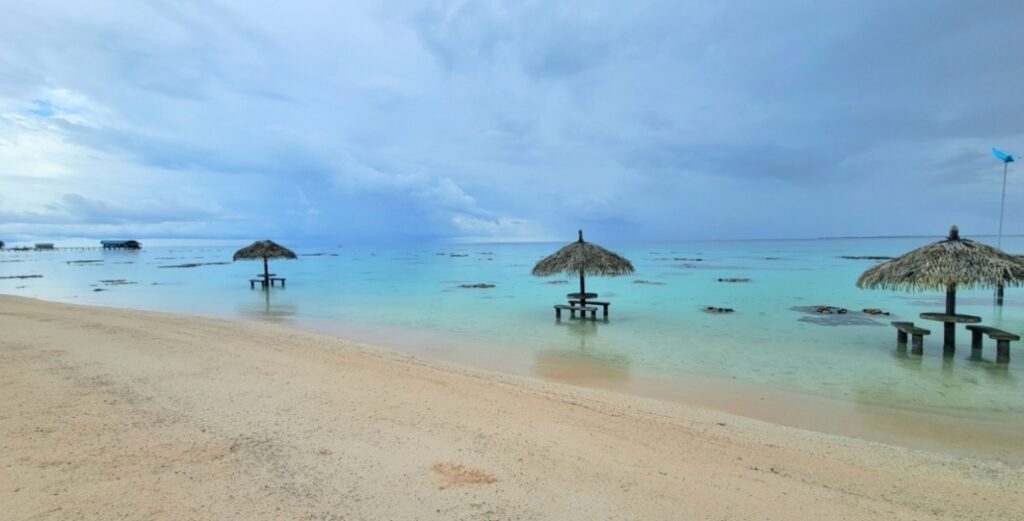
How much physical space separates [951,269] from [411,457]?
965 cm

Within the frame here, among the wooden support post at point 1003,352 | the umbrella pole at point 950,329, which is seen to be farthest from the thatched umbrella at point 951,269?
the wooden support post at point 1003,352

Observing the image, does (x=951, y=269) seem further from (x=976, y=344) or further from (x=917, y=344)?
(x=976, y=344)

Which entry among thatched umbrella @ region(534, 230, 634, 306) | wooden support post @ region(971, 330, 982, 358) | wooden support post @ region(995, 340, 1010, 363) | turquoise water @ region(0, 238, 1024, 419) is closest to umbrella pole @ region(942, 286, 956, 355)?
turquoise water @ region(0, 238, 1024, 419)

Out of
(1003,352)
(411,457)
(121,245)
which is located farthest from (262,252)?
(121,245)

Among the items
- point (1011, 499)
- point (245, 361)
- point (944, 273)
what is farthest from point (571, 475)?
point (944, 273)

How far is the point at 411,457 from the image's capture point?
3.62m

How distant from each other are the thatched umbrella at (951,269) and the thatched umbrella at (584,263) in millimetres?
5932

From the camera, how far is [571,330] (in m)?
12.1

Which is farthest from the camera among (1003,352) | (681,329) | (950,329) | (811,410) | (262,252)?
(262,252)

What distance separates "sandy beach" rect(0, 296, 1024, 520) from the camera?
296cm

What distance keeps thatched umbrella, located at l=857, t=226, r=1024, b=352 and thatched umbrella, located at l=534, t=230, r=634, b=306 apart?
5.93 m

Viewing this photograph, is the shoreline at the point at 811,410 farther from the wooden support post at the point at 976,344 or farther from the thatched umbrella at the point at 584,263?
the thatched umbrella at the point at 584,263

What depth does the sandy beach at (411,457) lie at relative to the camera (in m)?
2.96

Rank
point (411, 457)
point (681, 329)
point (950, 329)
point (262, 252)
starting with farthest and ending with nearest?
point (262, 252) < point (681, 329) < point (950, 329) < point (411, 457)
